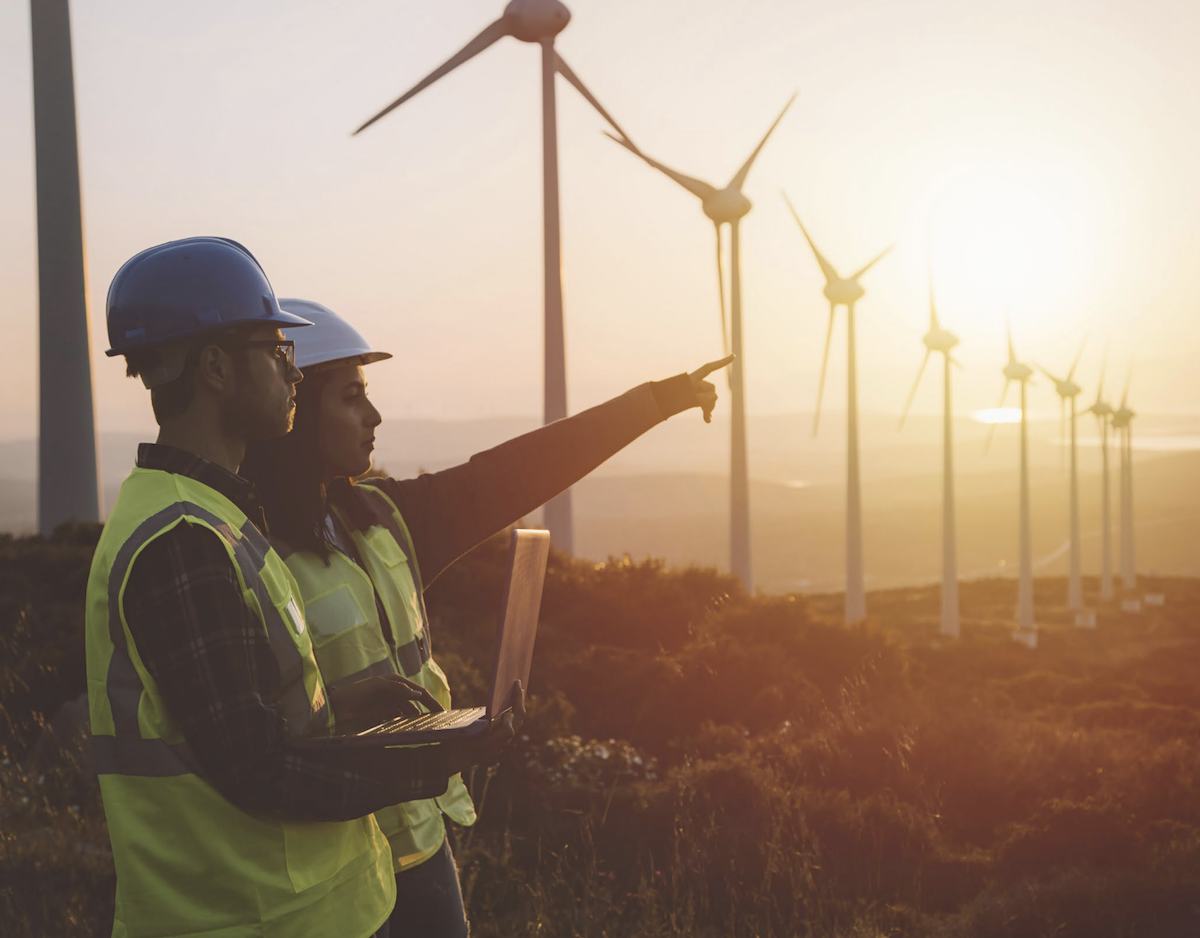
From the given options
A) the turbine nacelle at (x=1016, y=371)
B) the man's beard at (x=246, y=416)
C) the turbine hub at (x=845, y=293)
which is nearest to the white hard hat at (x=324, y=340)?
the man's beard at (x=246, y=416)

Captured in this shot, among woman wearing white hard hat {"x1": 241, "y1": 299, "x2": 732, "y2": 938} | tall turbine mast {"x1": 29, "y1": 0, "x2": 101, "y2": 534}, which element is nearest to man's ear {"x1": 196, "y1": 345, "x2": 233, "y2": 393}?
woman wearing white hard hat {"x1": 241, "y1": 299, "x2": 732, "y2": 938}

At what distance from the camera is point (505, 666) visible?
2297 mm

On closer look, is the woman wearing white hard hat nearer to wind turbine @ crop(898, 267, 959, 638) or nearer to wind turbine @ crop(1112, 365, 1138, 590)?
wind turbine @ crop(898, 267, 959, 638)

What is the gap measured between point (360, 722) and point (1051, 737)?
10927 millimetres

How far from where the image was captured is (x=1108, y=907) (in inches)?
273

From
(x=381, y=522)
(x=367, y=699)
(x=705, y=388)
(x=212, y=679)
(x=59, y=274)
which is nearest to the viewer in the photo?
(x=212, y=679)

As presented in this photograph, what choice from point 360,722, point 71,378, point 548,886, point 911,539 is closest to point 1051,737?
point 548,886

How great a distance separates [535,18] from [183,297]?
3047cm

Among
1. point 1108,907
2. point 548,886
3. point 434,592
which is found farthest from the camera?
point 434,592

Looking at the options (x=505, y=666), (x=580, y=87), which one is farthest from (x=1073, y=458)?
A: (x=505, y=666)

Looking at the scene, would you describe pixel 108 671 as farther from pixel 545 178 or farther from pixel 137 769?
pixel 545 178

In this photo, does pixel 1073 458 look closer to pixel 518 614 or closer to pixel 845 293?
pixel 845 293

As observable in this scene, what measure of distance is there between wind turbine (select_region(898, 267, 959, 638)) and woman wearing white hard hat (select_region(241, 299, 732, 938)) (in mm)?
39366

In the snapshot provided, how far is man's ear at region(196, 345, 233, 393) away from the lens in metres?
2.26
